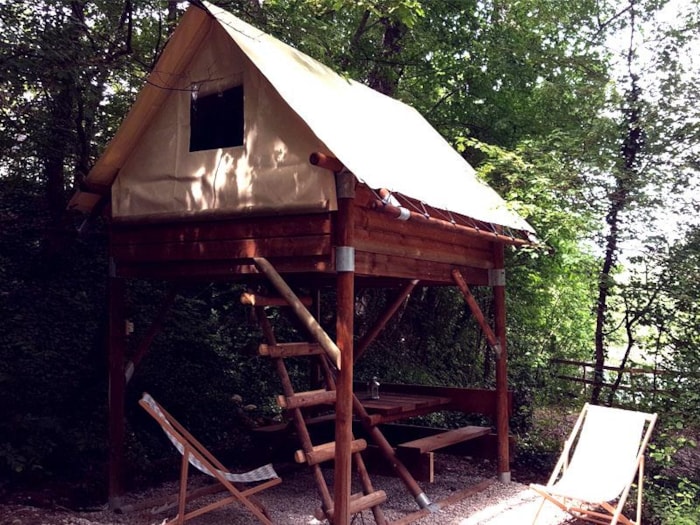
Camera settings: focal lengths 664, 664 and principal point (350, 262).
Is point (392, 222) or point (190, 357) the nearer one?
point (392, 222)

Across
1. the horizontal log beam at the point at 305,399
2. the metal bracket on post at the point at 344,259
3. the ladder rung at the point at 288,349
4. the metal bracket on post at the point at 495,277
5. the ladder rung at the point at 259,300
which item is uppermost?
the metal bracket on post at the point at 344,259

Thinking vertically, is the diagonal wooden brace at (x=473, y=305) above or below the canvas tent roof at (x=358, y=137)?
below

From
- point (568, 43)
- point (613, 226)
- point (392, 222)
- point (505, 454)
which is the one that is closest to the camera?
point (392, 222)

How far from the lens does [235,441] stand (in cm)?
923

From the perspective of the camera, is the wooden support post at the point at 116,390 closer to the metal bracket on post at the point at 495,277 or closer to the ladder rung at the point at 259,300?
the ladder rung at the point at 259,300

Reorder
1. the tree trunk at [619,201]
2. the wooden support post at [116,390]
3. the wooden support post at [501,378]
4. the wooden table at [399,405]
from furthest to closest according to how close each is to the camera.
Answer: the tree trunk at [619,201]
the wooden support post at [501,378]
the wooden table at [399,405]
the wooden support post at [116,390]

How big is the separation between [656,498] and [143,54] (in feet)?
27.0

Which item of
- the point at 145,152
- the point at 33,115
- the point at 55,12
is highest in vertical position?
the point at 55,12

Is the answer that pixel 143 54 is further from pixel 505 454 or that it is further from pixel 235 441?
pixel 505 454

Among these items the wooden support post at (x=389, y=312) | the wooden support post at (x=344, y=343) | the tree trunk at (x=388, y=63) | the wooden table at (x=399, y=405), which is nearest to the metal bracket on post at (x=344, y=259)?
the wooden support post at (x=344, y=343)

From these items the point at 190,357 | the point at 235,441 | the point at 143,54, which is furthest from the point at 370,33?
the point at 235,441

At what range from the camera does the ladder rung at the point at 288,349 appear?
5.22 meters

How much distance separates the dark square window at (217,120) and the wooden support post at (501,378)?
3.64 meters

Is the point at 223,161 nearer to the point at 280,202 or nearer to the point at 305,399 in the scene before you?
the point at 280,202
